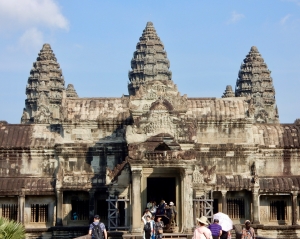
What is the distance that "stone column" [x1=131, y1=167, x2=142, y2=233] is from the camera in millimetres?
44344

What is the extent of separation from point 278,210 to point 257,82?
200 ft

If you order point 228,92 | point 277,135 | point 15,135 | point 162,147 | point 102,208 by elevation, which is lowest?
point 102,208

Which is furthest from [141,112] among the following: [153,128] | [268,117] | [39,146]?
[268,117]

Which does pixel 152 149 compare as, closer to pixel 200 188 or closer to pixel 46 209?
pixel 200 188

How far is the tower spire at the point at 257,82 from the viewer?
114m

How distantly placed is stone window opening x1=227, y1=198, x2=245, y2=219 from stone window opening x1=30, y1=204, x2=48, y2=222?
Answer: 1157cm

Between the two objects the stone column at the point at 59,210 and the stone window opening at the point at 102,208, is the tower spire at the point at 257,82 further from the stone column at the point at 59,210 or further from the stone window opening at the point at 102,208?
the stone column at the point at 59,210

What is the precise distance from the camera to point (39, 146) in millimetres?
54875

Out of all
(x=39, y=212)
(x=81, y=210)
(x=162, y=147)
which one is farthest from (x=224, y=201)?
(x=39, y=212)

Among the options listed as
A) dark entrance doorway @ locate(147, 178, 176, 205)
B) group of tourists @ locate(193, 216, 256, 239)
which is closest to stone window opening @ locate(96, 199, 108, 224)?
dark entrance doorway @ locate(147, 178, 176, 205)

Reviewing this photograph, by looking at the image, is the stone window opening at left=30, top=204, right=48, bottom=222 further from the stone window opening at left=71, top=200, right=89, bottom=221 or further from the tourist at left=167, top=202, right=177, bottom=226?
the tourist at left=167, top=202, right=177, bottom=226

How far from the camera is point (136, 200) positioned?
44656 mm

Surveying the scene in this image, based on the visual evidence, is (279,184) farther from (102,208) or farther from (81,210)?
(81,210)

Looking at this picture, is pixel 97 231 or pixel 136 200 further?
pixel 136 200
